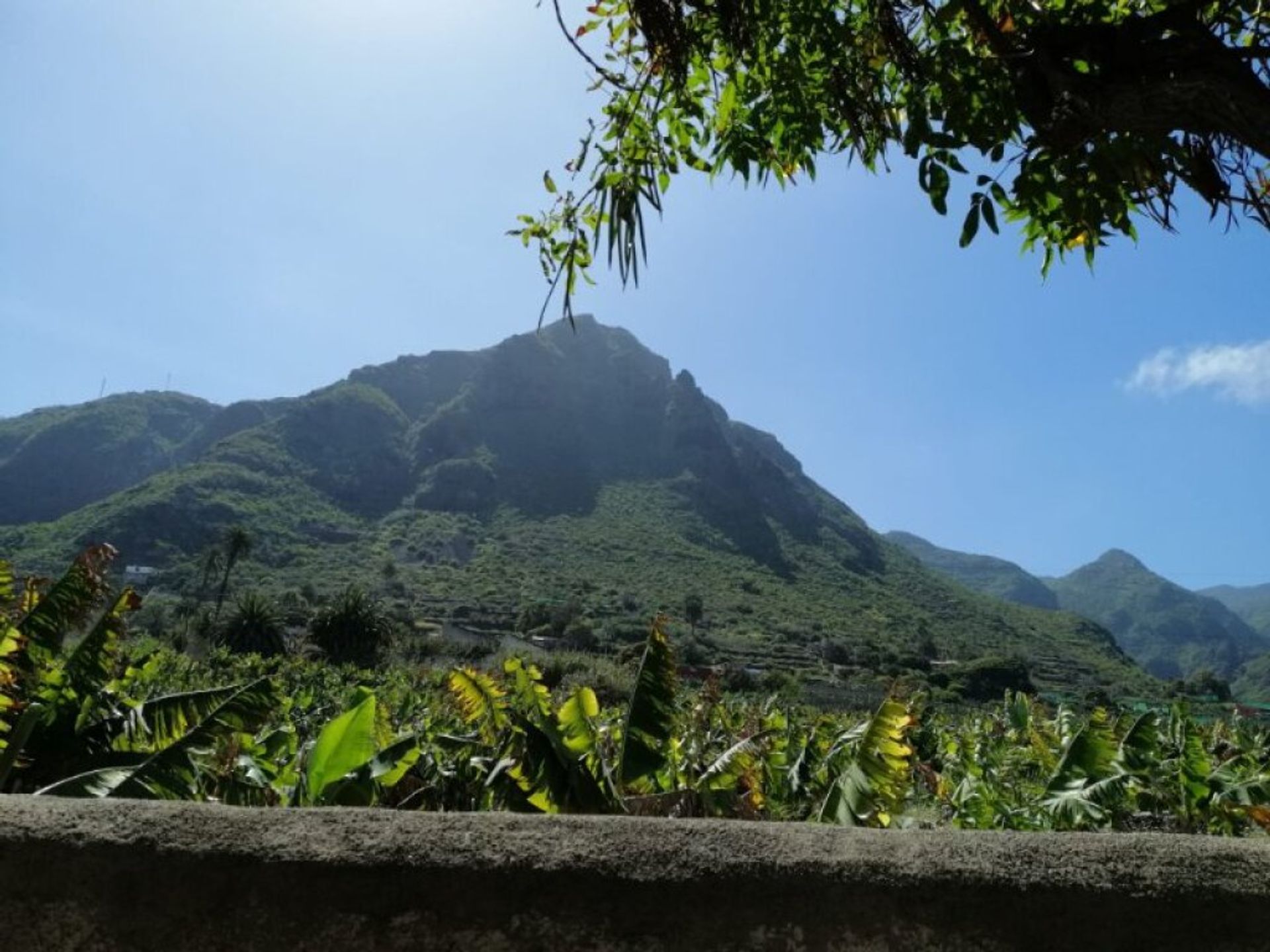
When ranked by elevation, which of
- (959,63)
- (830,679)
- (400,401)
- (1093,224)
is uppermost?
(400,401)

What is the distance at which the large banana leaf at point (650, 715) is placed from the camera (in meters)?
4.23

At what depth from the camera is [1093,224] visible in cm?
333

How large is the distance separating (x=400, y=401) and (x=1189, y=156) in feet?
549

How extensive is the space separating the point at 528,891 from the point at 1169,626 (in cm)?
19358

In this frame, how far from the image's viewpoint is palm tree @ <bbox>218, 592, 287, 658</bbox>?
180ft

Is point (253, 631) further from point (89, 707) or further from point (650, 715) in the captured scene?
point (650, 715)

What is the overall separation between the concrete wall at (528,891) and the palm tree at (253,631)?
5736 centimetres

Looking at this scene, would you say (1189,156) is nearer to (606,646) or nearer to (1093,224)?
(1093,224)

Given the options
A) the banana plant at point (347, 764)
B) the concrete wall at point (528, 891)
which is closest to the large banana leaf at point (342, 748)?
the banana plant at point (347, 764)

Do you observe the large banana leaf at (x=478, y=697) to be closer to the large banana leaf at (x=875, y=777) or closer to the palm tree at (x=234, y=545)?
the large banana leaf at (x=875, y=777)

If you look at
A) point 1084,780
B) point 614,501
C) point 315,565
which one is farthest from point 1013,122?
point 614,501

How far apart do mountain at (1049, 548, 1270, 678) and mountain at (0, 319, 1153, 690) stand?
165ft

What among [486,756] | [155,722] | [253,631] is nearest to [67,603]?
[155,722]

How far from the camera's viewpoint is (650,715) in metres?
4.36
